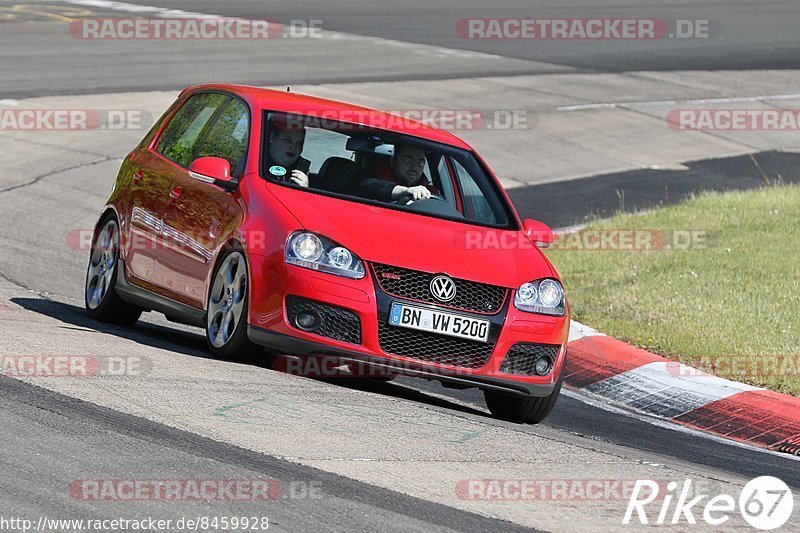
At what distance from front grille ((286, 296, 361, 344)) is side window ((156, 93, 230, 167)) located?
1940 millimetres

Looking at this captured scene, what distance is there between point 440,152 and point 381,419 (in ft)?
9.34

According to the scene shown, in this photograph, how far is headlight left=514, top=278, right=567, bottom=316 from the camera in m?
8.42

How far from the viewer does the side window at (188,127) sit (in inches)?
385

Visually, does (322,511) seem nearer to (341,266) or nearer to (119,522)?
(119,522)

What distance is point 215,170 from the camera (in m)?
8.80

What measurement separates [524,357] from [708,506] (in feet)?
7.61

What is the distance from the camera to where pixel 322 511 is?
5594 mm

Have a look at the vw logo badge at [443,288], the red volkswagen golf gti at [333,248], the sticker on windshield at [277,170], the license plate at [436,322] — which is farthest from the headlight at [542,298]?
the sticker on windshield at [277,170]

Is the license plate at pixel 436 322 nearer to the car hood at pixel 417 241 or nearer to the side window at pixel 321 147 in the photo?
the car hood at pixel 417 241

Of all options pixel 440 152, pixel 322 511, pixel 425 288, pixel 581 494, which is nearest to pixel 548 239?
pixel 440 152

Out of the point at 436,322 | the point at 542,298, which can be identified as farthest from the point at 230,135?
the point at 542,298

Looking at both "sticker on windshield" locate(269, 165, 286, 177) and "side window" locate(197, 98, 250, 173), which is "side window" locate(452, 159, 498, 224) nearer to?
"sticker on windshield" locate(269, 165, 286, 177)

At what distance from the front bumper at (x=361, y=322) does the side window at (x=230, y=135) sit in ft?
4.04

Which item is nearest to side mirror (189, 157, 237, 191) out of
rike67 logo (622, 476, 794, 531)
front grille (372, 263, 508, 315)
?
front grille (372, 263, 508, 315)
